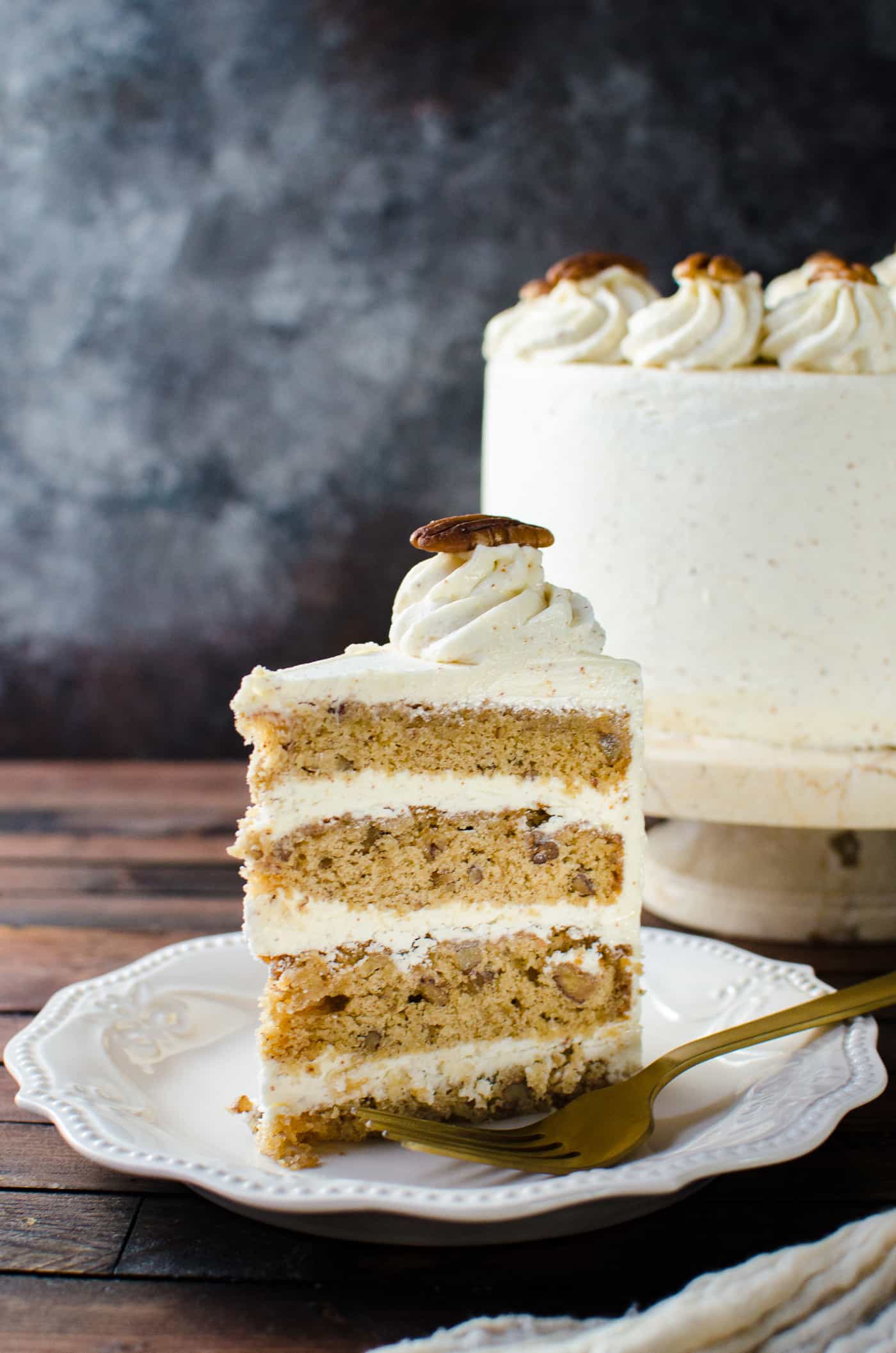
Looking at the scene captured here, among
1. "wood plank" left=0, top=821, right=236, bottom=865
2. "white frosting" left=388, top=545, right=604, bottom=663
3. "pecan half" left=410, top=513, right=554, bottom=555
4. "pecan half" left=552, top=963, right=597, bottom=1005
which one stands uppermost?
"pecan half" left=410, top=513, right=554, bottom=555

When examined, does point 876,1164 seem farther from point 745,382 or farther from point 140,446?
point 140,446

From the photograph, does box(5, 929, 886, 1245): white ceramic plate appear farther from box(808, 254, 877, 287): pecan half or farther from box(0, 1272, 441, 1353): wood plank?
box(808, 254, 877, 287): pecan half

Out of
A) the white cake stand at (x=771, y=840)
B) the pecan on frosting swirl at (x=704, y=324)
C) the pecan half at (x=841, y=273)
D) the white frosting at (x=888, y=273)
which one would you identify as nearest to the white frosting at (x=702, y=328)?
the pecan on frosting swirl at (x=704, y=324)

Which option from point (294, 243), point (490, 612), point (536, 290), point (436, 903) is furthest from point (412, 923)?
point (294, 243)

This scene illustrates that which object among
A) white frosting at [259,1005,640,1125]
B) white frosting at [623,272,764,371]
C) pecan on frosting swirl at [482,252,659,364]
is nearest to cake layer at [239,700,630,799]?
white frosting at [259,1005,640,1125]

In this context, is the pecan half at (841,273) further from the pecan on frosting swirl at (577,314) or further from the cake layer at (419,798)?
the cake layer at (419,798)

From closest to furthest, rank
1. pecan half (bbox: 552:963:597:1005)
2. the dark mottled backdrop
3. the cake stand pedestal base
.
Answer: pecan half (bbox: 552:963:597:1005) → the cake stand pedestal base → the dark mottled backdrop
